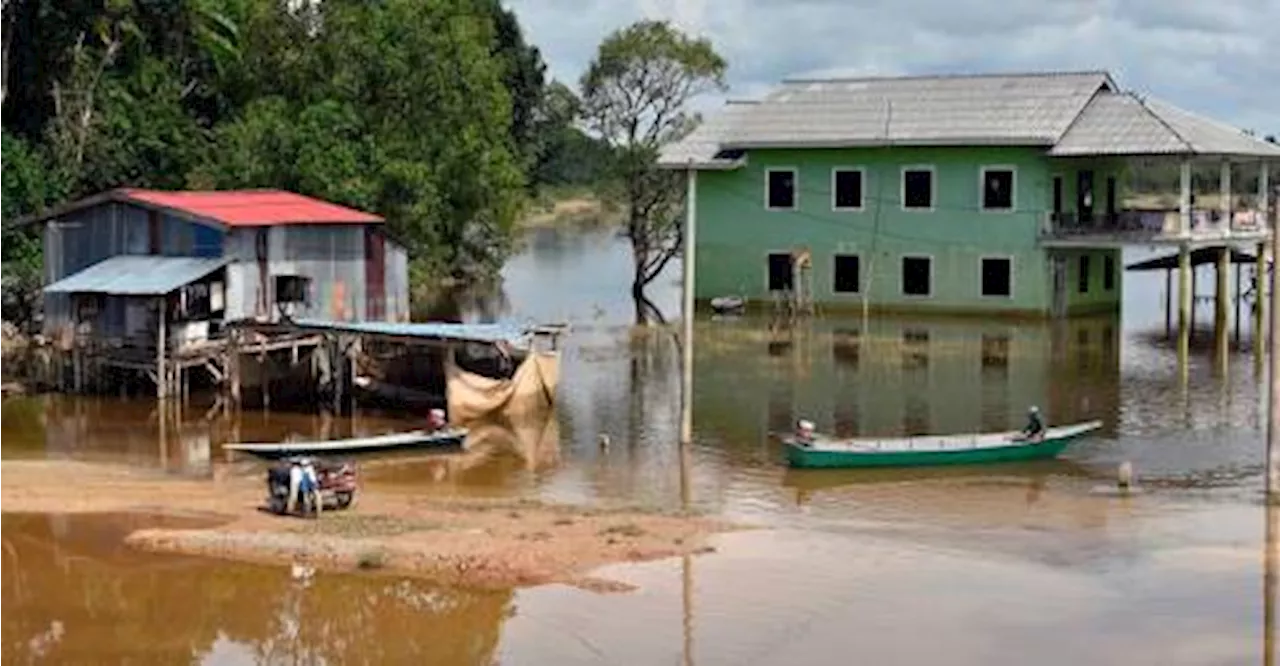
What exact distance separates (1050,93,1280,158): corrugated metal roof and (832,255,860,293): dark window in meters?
7.49

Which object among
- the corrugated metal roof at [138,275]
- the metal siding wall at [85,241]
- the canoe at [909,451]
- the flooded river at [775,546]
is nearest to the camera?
the flooded river at [775,546]

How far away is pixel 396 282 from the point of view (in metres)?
41.9

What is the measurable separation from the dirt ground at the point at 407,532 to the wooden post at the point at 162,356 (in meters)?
8.14

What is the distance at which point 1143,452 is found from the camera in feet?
100

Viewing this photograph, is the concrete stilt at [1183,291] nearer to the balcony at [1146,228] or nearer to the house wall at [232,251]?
the balcony at [1146,228]

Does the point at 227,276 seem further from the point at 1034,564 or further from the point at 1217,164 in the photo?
the point at 1217,164

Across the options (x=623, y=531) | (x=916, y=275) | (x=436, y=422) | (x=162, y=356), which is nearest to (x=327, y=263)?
(x=162, y=356)

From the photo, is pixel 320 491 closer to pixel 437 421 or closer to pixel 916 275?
pixel 437 421

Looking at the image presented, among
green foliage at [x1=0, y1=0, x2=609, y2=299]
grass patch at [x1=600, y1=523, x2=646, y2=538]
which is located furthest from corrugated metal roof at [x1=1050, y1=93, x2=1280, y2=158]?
grass patch at [x1=600, y1=523, x2=646, y2=538]

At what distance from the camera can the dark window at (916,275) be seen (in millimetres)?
53781

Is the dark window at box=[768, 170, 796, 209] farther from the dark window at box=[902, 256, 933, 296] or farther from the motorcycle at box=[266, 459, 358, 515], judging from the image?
the motorcycle at box=[266, 459, 358, 515]

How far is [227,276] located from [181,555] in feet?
50.2

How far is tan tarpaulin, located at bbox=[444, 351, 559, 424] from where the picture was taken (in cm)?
3419

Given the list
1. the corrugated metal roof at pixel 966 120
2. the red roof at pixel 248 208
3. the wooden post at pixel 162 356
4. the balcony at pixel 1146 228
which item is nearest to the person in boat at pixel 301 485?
the wooden post at pixel 162 356
